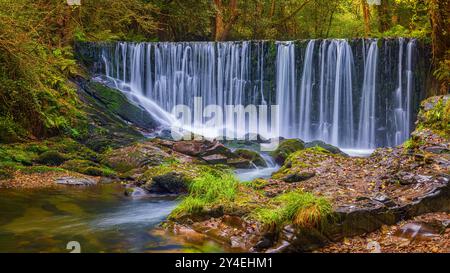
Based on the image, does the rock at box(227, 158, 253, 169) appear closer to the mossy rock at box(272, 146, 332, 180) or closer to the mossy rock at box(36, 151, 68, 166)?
the mossy rock at box(272, 146, 332, 180)

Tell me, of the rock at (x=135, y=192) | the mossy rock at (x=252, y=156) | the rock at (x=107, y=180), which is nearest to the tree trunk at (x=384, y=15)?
the mossy rock at (x=252, y=156)

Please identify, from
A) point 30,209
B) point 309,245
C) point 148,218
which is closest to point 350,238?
point 309,245

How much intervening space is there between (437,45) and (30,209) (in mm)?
13270

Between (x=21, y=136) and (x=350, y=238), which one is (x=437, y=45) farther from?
(x=21, y=136)

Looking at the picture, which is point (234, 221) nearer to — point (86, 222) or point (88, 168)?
point (86, 222)

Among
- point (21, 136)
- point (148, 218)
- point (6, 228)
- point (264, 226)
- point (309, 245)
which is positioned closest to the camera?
point (309, 245)

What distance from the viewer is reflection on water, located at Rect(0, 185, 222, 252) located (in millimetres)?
6305

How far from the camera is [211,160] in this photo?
41.8ft

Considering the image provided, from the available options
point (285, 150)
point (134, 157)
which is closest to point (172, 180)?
point (134, 157)

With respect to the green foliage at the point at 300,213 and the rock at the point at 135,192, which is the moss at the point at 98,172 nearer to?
the rock at the point at 135,192

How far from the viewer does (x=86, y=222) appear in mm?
7566

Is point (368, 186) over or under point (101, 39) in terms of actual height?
under

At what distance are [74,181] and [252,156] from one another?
4.92m

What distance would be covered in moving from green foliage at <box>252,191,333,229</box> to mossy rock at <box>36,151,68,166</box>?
23.1ft
